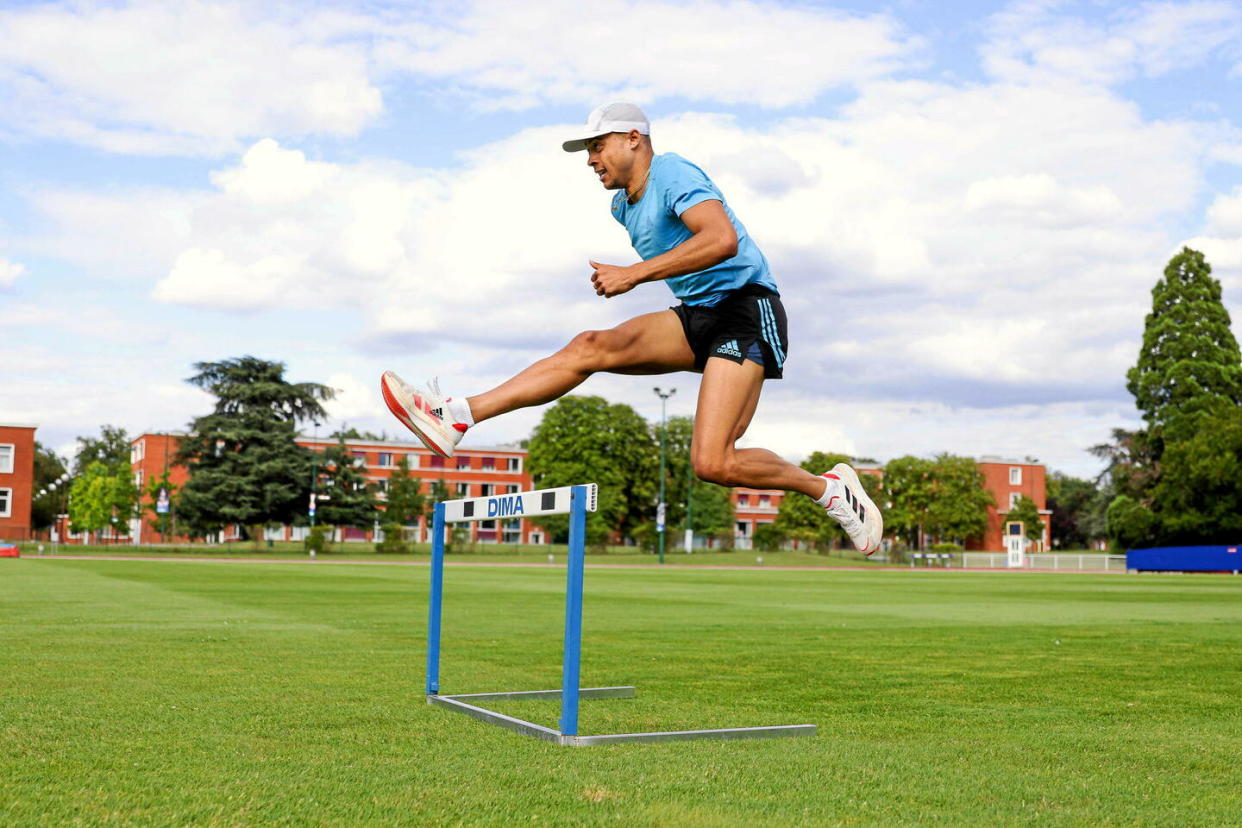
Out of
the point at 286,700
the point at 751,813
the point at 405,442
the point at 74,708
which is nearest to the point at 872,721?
the point at 751,813

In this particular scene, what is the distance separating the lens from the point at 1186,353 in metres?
64.9

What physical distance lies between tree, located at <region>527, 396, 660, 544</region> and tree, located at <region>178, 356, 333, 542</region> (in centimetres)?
1680

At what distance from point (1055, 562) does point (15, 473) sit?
222 ft

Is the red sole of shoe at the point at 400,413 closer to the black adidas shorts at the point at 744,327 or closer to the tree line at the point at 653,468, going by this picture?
the black adidas shorts at the point at 744,327

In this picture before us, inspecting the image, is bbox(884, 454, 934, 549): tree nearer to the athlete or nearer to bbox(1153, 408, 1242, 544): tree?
bbox(1153, 408, 1242, 544): tree

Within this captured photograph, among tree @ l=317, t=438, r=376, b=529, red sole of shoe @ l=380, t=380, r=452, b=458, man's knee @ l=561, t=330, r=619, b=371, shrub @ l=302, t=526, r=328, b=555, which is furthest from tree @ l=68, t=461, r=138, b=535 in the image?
man's knee @ l=561, t=330, r=619, b=371

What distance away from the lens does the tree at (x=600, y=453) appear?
80.8 m

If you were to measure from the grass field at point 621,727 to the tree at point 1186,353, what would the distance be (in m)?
57.1

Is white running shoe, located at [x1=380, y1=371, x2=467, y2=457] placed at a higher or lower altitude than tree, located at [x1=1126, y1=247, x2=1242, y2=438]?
lower

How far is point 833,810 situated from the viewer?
12.2ft

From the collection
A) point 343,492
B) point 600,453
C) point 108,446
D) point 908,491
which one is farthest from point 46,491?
point 908,491

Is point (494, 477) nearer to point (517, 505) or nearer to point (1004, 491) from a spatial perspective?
point (1004, 491)

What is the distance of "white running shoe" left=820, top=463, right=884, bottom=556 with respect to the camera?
6.39 meters

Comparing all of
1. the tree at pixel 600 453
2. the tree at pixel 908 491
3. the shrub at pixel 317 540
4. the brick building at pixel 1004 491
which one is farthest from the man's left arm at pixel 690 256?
the brick building at pixel 1004 491
